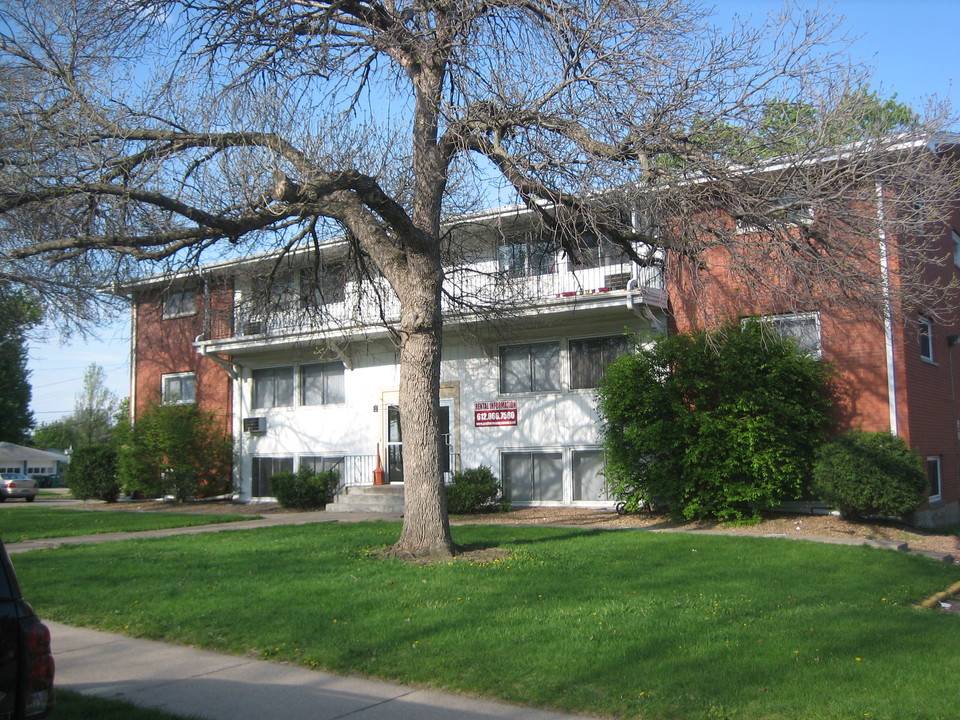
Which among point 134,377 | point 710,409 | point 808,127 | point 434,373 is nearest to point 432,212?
point 434,373

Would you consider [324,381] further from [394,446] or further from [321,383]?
[394,446]

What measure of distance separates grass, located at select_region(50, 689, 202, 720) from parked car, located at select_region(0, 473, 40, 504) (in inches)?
1401

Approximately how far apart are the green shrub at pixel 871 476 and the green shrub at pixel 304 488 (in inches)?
436

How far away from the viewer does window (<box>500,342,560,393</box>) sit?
1931 cm

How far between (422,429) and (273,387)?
13.7 metres

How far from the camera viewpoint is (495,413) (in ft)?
64.8

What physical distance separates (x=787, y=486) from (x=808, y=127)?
23.7 feet

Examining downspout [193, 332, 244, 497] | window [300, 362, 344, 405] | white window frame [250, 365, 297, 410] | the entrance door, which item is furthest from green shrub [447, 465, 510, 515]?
downspout [193, 332, 244, 497]

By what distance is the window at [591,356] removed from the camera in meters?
18.6

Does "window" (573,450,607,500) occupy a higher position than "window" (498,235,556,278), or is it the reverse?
"window" (498,235,556,278)

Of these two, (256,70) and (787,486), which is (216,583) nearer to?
(256,70)

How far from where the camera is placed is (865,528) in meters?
14.3

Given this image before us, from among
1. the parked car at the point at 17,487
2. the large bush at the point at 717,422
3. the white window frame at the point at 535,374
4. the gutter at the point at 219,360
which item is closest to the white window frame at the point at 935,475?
the large bush at the point at 717,422

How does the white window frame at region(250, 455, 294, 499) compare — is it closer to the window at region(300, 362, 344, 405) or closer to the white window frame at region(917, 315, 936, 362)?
the window at region(300, 362, 344, 405)
